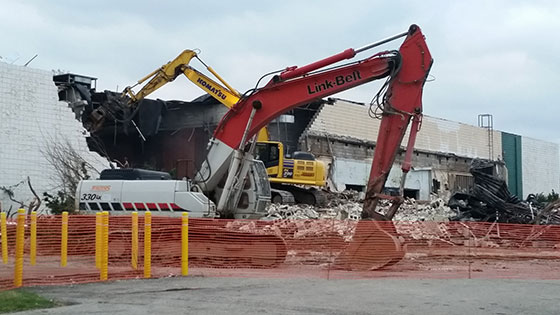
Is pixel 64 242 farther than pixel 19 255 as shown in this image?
Yes

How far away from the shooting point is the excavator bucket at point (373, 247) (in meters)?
14.0

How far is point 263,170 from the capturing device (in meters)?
16.9

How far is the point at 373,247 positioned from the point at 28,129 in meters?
19.7

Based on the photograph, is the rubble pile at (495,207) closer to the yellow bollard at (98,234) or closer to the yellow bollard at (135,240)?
the yellow bollard at (135,240)

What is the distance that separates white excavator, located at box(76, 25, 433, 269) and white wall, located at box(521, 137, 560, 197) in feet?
153

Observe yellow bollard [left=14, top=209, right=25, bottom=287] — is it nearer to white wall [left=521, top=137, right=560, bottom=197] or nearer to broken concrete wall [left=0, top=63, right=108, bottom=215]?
broken concrete wall [left=0, top=63, right=108, bottom=215]

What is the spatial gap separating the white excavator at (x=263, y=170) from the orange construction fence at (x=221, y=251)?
71 mm

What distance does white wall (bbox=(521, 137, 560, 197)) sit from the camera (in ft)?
192

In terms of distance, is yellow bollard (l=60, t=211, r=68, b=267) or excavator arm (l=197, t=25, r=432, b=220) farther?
excavator arm (l=197, t=25, r=432, b=220)

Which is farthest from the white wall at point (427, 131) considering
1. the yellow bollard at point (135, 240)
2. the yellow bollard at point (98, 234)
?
the yellow bollard at point (98, 234)

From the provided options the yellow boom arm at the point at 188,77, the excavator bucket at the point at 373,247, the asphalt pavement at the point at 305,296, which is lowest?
the asphalt pavement at the point at 305,296

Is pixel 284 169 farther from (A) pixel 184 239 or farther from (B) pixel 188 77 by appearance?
(A) pixel 184 239

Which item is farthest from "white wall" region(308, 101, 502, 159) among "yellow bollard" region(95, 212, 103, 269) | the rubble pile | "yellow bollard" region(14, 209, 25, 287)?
"yellow bollard" region(14, 209, 25, 287)

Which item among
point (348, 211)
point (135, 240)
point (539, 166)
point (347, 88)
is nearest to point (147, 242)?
point (135, 240)
